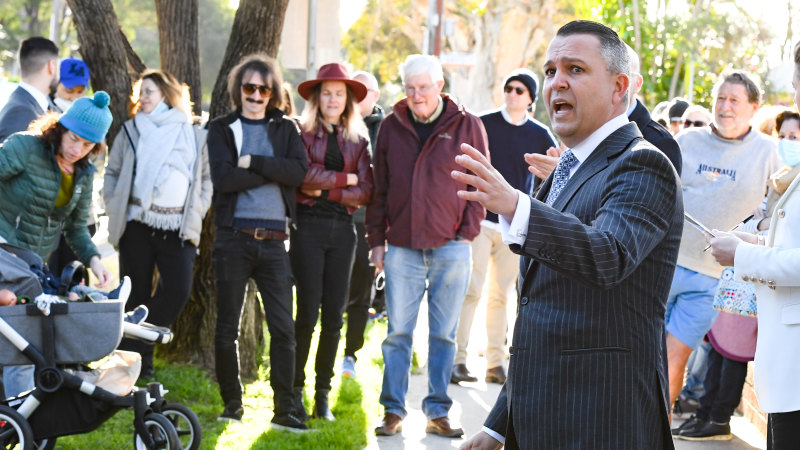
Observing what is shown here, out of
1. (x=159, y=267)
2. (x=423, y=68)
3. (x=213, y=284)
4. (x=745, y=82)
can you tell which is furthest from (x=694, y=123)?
(x=159, y=267)

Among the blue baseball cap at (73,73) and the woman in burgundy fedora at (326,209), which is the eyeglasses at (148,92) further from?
the woman in burgundy fedora at (326,209)

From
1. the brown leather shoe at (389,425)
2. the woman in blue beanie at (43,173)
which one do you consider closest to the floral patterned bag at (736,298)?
the brown leather shoe at (389,425)

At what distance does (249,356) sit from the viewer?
8.22 meters

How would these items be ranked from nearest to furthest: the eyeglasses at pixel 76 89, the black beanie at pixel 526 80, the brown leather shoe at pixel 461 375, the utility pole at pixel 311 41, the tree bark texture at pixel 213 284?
the tree bark texture at pixel 213 284 < the eyeglasses at pixel 76 89 < the brown leather shoe at pixel 461 375 < the black beanie at pixel 526 80 < the utility pole at pixel 311 41

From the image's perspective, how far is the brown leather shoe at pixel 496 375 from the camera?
8.74 meters

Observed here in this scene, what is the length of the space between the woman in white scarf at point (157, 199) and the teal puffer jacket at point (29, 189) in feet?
4.00

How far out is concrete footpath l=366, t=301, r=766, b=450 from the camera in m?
6.89

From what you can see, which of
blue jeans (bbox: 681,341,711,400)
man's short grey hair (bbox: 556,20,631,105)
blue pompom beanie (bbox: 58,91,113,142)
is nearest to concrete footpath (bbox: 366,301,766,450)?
blue jeans (bbox: 681,341,711,400)

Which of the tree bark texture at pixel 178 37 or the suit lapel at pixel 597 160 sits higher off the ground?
the tree bark texture at pixel 178 37

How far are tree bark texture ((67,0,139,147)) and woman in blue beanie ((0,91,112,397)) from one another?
2072 mm

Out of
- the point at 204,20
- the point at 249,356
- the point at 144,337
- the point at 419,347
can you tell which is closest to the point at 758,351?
the point at 144,337

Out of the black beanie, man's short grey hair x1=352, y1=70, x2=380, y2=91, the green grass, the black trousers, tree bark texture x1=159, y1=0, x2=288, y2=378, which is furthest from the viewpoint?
man's short grey hair x1=352, y1=70, x2=380, y2=91

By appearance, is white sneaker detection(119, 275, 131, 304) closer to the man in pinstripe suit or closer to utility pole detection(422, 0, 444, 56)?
the man in pinstripe suit

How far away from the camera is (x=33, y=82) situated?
764 cm
